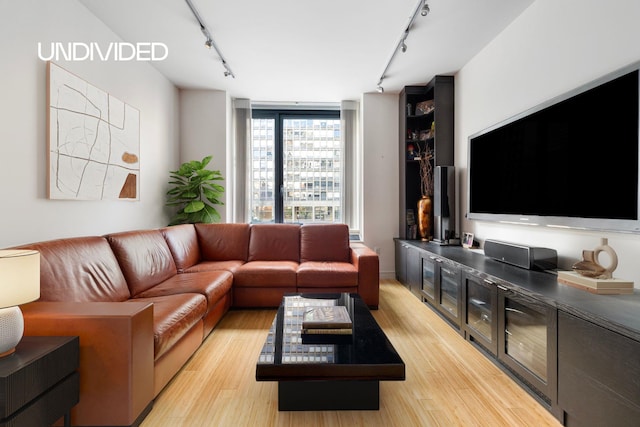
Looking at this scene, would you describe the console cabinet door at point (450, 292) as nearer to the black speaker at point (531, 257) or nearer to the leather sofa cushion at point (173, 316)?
the black speaker at point (531, 257)

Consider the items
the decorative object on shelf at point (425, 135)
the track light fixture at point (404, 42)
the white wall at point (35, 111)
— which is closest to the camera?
the white wall at point (35, 111)

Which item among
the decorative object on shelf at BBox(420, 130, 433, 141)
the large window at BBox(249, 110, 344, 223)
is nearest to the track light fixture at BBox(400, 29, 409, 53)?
the decorative object on shelf at BBox(420, 130, 433, 141)

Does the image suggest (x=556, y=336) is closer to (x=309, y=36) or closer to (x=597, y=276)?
(x=597, y=276)

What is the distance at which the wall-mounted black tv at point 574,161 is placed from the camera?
160cm

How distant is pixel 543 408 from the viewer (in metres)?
1.62

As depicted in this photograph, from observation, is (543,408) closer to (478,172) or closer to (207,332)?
(478,172)

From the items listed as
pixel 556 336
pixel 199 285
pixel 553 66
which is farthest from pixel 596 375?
pixel 199 285

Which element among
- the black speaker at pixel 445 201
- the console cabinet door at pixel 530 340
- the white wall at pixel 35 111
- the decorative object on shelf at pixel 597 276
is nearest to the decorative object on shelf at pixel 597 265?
the decorative object on shelf at pixel 597 276

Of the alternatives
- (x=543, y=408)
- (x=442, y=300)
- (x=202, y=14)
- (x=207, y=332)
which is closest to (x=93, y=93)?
(x=202, y=14)

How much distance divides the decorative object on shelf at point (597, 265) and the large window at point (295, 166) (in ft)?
10.7

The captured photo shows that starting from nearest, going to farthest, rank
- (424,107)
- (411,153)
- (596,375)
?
1. (596,375)
2. (424,107)
3. (411,153)

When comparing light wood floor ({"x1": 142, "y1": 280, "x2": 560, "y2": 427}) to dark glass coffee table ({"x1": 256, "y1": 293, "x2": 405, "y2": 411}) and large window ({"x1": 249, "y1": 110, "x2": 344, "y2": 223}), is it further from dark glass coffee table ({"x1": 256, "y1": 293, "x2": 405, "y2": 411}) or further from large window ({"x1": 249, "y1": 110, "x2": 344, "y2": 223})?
large window ({"x1": 249, "y1": 110, "x2": 344, "y2": 223})

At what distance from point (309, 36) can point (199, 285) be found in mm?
2511

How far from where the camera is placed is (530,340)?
5.63 feet
